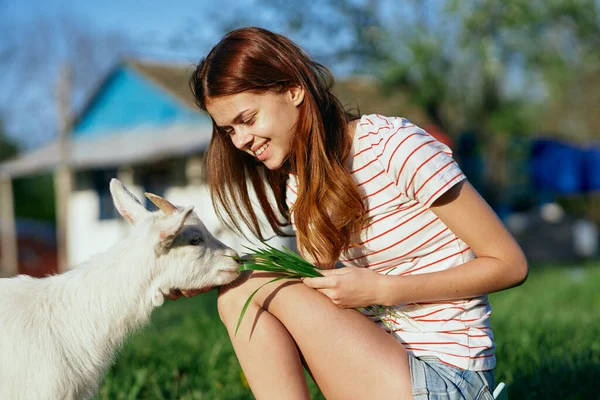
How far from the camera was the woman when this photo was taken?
240 centimetres

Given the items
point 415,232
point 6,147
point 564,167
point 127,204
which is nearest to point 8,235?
point 6,147

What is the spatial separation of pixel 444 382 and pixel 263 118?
3.83 feet

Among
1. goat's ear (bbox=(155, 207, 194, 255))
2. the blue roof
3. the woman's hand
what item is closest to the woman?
the woman's hand

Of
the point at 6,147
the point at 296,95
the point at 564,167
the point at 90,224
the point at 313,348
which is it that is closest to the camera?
the point at 313,348

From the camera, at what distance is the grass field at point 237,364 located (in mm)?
3609

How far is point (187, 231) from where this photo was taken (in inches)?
104

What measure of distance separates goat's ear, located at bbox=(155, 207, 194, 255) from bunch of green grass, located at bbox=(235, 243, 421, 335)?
0.29 m

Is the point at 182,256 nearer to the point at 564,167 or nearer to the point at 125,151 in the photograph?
the point at 125,151

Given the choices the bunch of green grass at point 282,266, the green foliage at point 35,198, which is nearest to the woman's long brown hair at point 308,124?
the bunch of green grass at point 282,266

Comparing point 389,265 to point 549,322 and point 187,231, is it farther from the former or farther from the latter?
point 549,322

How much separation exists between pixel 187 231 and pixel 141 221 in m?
0.18

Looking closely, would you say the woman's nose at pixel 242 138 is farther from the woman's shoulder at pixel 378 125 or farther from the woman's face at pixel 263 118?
the woman's shoulder at pixel 378 125

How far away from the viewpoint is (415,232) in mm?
2529

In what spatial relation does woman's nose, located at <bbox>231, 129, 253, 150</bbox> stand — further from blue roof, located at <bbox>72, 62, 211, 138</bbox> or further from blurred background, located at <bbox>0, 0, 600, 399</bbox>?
blue roof, located at <bbox>72, 62, 211, 138</bbox>
